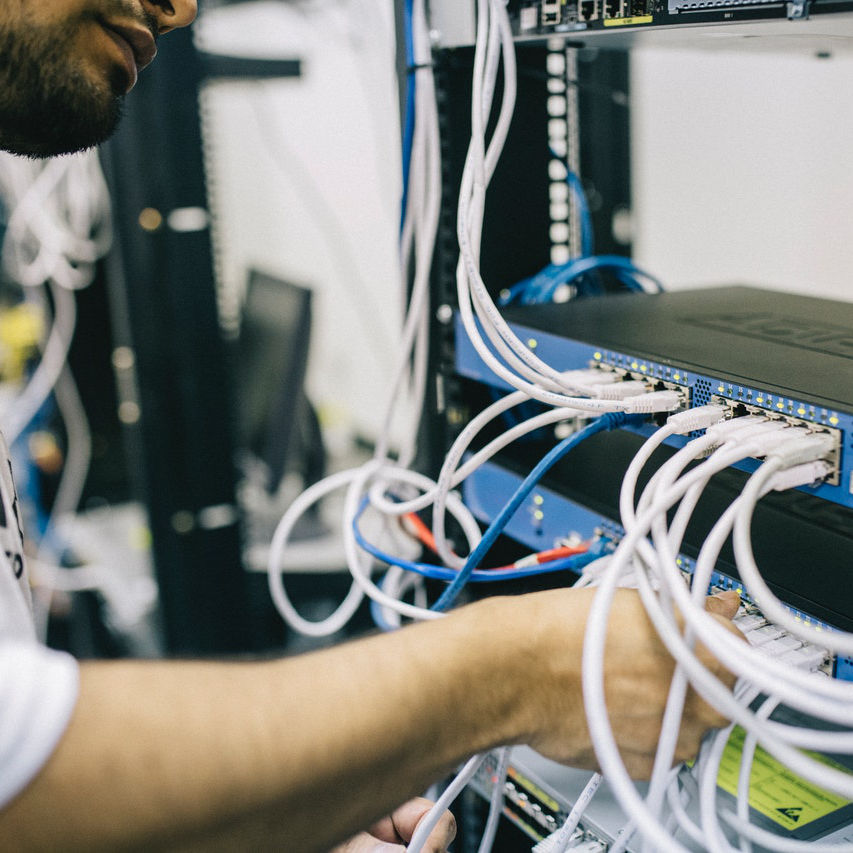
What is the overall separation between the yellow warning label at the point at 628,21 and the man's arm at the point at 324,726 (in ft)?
1.30

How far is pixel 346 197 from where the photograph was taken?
182 cm

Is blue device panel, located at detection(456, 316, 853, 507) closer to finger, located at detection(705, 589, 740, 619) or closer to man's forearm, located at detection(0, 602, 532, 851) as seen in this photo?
finger, located at detection(705, 589, 740, 619)

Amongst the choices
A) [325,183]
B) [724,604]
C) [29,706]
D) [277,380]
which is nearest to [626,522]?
[724,604]

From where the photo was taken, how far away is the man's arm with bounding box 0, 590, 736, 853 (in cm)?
37

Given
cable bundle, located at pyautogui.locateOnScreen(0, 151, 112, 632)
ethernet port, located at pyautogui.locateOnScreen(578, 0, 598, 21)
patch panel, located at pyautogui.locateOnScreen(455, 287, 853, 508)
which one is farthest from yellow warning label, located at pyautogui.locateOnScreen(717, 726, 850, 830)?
cable bundle, located at pyautogui.locateOnScreen(0, 151, 112, 632)

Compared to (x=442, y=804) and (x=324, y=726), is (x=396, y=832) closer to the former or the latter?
(x=442, y=804)

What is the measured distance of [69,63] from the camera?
0.68 m

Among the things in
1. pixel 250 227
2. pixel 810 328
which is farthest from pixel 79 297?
pixel 810 328

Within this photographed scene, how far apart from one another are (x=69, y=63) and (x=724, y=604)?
1.97 ft

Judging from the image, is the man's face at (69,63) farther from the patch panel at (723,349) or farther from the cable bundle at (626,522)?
the patch panel at (723,349)

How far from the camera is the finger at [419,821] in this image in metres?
0.63

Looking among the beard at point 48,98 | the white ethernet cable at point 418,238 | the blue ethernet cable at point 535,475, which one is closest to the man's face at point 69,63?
the beard at point 48,98

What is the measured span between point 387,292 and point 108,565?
31.2 inches

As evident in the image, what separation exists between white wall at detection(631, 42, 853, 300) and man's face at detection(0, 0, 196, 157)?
2.02ft
